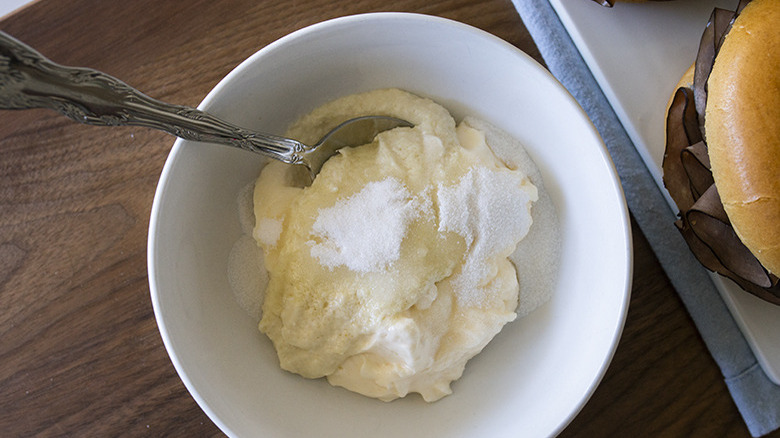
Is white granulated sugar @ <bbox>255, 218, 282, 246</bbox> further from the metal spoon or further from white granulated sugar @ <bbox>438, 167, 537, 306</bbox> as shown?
white granulated sugar @ <bbox>438, 167, 537, 306</bbox>

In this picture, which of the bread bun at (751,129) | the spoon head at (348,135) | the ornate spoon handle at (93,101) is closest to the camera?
the ornate spoon handle at (93,101)

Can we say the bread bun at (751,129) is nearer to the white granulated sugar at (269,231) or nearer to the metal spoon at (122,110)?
the metal spoon at (122,110)

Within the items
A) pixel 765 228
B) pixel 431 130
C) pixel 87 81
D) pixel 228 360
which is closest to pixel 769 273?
pixel 765 228

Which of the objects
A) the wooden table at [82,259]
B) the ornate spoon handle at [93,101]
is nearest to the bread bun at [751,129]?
the ornate spoon handle at [93,101]

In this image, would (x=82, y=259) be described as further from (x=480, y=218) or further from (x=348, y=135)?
(x=480, y=218)

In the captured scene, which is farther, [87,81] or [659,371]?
[659,371]

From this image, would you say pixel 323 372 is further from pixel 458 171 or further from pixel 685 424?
pixel 685 424

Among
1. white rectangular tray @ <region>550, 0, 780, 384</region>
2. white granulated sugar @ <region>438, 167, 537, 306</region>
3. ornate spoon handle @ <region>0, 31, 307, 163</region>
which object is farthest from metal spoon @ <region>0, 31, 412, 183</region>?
white rectangular tray @ <region>550, 0, 780, 384</region>
